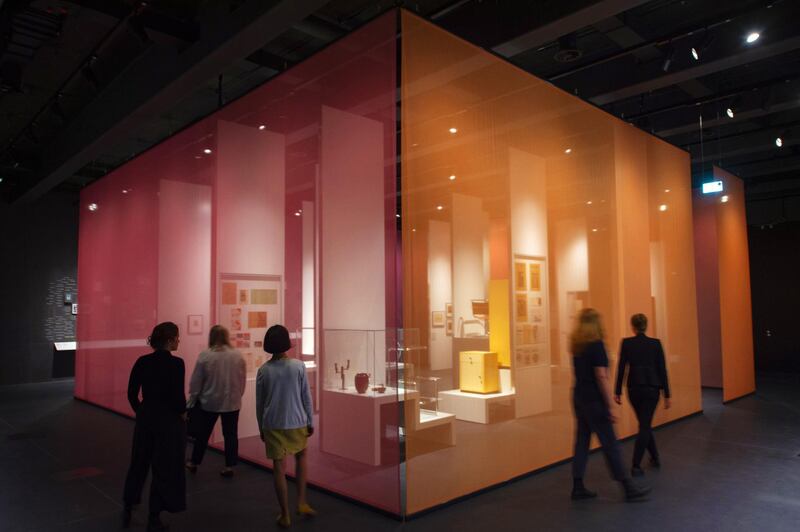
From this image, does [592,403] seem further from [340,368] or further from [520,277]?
[340,368]

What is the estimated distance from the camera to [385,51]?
4.57m

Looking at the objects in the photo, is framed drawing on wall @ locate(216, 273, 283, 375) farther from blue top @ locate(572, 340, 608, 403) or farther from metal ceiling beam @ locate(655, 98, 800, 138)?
metal ceiling beam @ locate(655, 98, 800, 138)

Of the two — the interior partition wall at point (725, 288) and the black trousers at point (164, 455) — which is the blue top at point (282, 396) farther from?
the interior partition wall at point (725, 288)

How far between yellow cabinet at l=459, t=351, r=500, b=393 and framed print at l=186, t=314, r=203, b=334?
3694mm

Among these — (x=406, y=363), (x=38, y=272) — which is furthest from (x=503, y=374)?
(x=38, y=272)

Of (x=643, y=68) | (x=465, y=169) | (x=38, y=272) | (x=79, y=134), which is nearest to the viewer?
(x=465, y=169)

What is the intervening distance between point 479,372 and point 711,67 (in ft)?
16.8

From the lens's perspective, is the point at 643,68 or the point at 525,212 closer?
the point at 525,212

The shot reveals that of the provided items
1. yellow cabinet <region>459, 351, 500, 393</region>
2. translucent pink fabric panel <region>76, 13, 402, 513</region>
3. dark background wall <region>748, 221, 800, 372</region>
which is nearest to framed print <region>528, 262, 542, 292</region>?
yellow cabinet <region>459, 351, 500, 393</region>

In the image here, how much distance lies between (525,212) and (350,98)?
208 cm

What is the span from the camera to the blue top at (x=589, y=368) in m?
4.55

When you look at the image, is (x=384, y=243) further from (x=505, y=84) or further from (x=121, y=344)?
(x=121, y=344)

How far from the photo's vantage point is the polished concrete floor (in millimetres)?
4227

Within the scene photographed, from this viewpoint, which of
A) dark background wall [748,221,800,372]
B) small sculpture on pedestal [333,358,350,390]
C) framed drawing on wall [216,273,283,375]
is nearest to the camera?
small sculpture on pedestal [333,358,350,390]
